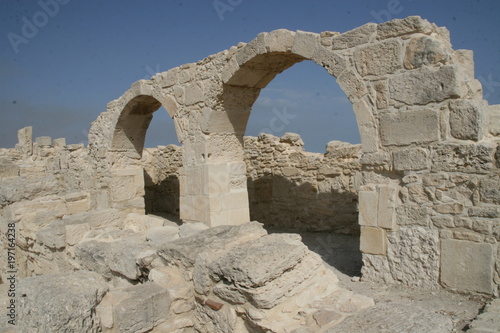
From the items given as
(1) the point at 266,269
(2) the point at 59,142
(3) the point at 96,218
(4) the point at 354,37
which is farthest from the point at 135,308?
(2) the point at 59,142

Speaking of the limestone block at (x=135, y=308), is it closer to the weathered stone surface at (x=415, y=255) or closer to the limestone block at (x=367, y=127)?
the weathered stone surface at (x=415, y=255)

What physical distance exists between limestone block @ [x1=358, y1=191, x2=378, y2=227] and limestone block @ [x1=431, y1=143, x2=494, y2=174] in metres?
0.63

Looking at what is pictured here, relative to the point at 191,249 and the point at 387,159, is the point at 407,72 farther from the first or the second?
the point at 191,249

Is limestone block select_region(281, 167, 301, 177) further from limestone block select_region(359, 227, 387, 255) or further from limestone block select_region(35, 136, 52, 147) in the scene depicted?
limestone block select_region(35, 136, 52, 147)

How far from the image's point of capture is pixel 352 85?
14.2 feet

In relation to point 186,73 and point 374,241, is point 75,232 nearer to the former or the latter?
point 186,73

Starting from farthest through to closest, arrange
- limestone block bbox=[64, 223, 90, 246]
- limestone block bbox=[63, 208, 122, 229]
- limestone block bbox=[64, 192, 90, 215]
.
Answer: limestone block bbox=[64, 192, 90, 215] → limestone block bbox=[63, 208, 122, 229] → limestone block bbox=[64, 223, 90, 246]

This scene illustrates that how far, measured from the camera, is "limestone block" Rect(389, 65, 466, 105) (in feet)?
11.9

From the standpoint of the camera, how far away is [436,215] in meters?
3.72

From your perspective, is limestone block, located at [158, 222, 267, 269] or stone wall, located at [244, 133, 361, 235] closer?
limestone block, located at [158, 222, 267, 269]

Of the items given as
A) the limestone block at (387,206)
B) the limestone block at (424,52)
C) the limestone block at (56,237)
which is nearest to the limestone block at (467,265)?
the limestone block at (387,206)

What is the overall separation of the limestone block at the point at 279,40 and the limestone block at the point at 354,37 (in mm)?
669

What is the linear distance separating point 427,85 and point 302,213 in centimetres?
440

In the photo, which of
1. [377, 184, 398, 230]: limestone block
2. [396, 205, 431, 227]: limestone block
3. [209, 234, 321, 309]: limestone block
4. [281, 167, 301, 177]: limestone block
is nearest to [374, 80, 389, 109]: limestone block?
[377, 184, 398, 230]: limestone block
